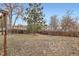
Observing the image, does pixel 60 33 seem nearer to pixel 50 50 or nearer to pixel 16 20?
pixel 50 50

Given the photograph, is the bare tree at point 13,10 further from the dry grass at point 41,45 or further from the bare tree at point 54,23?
the bare tree at point 54,23

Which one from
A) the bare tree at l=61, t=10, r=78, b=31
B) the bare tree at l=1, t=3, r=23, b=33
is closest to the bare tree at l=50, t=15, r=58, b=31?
the bare tree at l=61, t=10, r=78, b=31

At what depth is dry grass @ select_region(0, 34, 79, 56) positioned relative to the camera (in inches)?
59.4

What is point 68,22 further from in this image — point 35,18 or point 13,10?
point 13,10

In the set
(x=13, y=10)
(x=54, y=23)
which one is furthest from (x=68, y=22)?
(x=13, y=10)

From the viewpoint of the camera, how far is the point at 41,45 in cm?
152

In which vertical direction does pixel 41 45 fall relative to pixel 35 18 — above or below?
below

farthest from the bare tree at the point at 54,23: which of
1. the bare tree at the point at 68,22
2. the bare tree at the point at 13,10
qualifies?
the bare tree at the point at 13,10

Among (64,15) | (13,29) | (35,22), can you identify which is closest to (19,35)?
(13,29)

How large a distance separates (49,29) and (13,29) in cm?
35

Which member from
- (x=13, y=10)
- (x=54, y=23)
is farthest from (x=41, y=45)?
(x=13, y=10)

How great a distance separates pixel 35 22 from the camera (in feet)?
4.98

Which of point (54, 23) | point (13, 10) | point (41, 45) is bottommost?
point (41, 45)

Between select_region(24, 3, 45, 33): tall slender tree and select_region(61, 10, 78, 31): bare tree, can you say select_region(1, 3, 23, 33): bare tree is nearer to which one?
select_region(24, 3, 45, 33): tall slender tree
